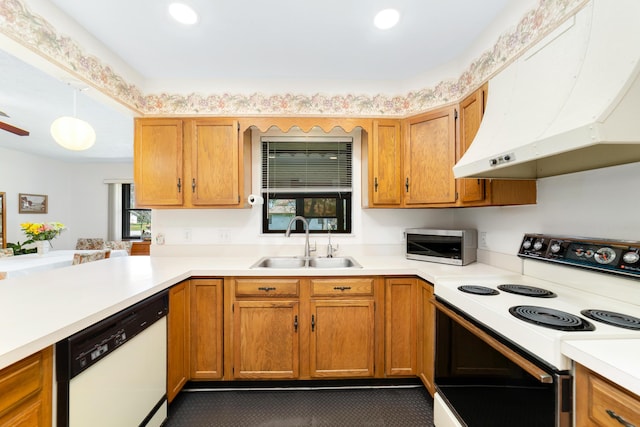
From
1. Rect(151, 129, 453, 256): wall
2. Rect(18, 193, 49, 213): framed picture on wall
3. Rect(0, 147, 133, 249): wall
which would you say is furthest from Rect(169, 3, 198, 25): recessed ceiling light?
Rect(18, 193, 49, 213): framed picture on wall

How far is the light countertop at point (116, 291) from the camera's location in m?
0.73

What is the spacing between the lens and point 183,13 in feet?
4.97

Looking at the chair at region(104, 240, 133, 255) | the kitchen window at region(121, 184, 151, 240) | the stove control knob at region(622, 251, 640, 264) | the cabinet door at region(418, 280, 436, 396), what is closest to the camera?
the stove control knob at region(622, 251, 640, 264)

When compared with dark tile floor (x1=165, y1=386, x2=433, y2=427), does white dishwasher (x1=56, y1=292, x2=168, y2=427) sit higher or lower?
higher

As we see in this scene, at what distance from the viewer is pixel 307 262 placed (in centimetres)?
221

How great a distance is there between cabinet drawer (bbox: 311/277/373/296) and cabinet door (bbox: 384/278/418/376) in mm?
143

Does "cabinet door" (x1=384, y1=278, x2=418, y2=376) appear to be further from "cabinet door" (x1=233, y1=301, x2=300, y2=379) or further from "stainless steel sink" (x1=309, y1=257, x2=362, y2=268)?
"cabinet door" (x1=233, y1=301, x2=300, y2=379)

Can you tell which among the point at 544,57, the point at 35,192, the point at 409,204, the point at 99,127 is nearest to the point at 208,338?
the point at 409,204

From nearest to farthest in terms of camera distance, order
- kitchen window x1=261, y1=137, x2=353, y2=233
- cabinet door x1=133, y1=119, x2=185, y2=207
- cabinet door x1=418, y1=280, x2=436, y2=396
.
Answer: cabinet door x1=418, y1=280, x2=436, y2=396, cabinet door x1=133, y1=119, x2=185, y2=207, kitchen window x1=261, y1=137, x2=353, y2=233

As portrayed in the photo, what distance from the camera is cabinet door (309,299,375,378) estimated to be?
1.84 meters

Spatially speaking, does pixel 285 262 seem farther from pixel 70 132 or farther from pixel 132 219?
Result: pixel 132 219

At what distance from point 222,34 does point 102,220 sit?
6025mm

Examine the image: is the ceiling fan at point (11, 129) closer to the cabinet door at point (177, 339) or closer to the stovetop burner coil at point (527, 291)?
the cabinet door at point (177, 339)

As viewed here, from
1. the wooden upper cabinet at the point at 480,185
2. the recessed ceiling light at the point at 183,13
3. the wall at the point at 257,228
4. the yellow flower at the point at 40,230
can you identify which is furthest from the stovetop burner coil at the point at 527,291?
the yellow flower at the point at 40,230
